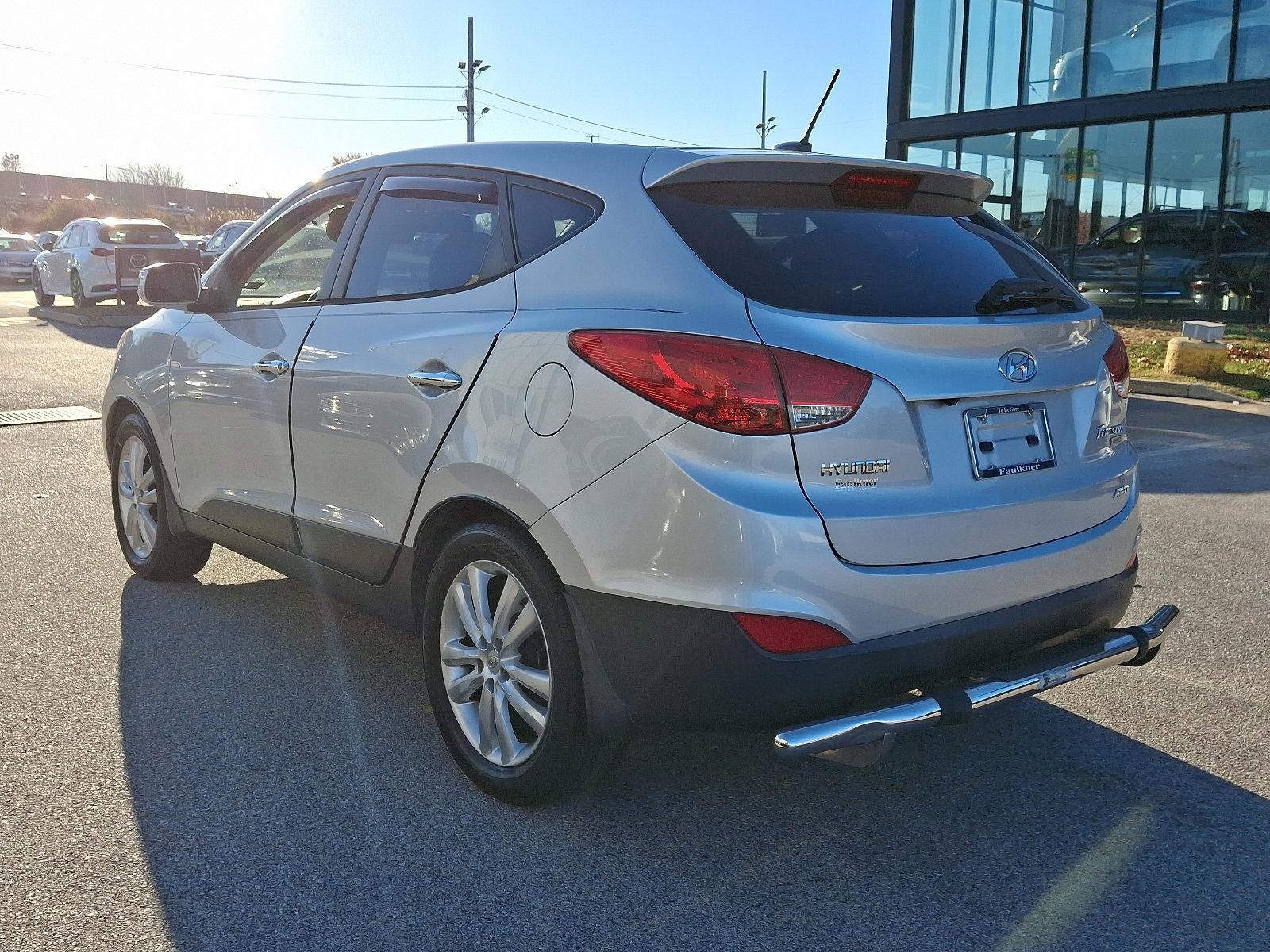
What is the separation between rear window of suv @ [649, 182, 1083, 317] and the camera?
288 cm

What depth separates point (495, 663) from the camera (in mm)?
3312

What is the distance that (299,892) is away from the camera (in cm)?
287

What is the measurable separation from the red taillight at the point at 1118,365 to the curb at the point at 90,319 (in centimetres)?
1927

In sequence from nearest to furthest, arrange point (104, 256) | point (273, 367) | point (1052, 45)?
point (273, 367)
point (1052, 45)
point (104, 256)

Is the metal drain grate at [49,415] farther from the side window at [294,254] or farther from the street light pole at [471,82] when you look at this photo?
the street light pole at [471,82]

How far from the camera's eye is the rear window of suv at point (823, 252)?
2885mm

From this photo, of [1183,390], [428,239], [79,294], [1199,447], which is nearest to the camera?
[428,239]

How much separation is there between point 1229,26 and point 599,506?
68.3 feet

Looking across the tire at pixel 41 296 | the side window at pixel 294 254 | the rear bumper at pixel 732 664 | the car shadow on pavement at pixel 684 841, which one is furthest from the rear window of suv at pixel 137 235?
the rear bumper at pixel 732 664

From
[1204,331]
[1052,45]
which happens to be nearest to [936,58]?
[1052,45]

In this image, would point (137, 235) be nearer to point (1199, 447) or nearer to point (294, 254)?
point (1199, 447)

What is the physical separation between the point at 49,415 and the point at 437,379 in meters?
8.20

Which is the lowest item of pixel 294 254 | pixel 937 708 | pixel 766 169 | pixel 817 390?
pixel 937 708

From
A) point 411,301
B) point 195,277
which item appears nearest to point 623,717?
point 411,301
